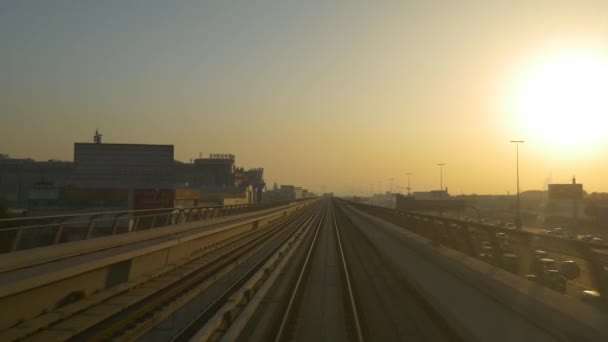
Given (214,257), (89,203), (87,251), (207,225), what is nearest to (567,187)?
(207,225)

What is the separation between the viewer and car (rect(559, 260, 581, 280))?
11.0m

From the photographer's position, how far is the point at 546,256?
12516 mm

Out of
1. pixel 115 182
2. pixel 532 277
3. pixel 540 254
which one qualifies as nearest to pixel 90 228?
pixel 532 277

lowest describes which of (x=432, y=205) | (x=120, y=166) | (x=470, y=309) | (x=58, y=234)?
(x=470, y=309)

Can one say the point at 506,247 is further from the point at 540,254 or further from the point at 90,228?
the point at 90,228

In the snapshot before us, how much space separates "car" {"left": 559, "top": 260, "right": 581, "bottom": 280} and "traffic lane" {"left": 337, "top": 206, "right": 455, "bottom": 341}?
272cm

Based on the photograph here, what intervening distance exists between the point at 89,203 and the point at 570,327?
62.4m

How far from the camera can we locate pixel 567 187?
64.8 m

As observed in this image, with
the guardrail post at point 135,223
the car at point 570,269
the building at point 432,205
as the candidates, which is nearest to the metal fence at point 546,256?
the car at point 570,269

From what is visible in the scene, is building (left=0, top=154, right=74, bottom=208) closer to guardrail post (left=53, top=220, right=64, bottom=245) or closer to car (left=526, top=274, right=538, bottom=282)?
guardrail post (left=53, top=220, right=64, bottom=245)

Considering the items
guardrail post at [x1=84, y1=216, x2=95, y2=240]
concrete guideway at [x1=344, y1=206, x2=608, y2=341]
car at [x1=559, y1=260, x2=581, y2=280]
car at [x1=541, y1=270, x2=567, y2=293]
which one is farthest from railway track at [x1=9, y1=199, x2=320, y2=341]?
Result: car at [x1=541, y1=270, x2=567, y2=293]

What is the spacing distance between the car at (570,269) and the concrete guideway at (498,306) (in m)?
0.47

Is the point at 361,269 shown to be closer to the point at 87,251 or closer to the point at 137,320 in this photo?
the point at 87,251

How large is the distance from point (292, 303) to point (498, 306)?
16.9 ft
